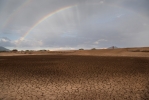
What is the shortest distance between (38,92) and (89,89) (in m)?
3.02

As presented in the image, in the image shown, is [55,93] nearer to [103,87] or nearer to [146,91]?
[103,87]

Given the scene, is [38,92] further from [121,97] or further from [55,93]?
[121,97]

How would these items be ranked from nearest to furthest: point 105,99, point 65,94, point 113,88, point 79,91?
point 105,99 → point 65,94 → point 79,91 → point 113,88

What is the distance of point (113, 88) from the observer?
783 centimetres

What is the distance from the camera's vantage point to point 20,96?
21.6 ft

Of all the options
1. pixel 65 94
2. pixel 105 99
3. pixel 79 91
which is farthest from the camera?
pixel 79 91

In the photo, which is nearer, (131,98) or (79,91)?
(131,98)

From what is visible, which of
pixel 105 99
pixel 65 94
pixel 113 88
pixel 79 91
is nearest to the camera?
pixel 105 99

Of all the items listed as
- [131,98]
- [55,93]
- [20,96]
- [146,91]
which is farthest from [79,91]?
[146,91]

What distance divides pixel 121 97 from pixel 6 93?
6.19 m

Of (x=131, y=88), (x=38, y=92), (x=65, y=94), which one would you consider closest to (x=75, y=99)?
(x=65, y=94)

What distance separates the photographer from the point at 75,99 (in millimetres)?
6254

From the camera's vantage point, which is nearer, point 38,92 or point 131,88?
point 38,92

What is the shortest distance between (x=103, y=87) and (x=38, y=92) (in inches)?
158
